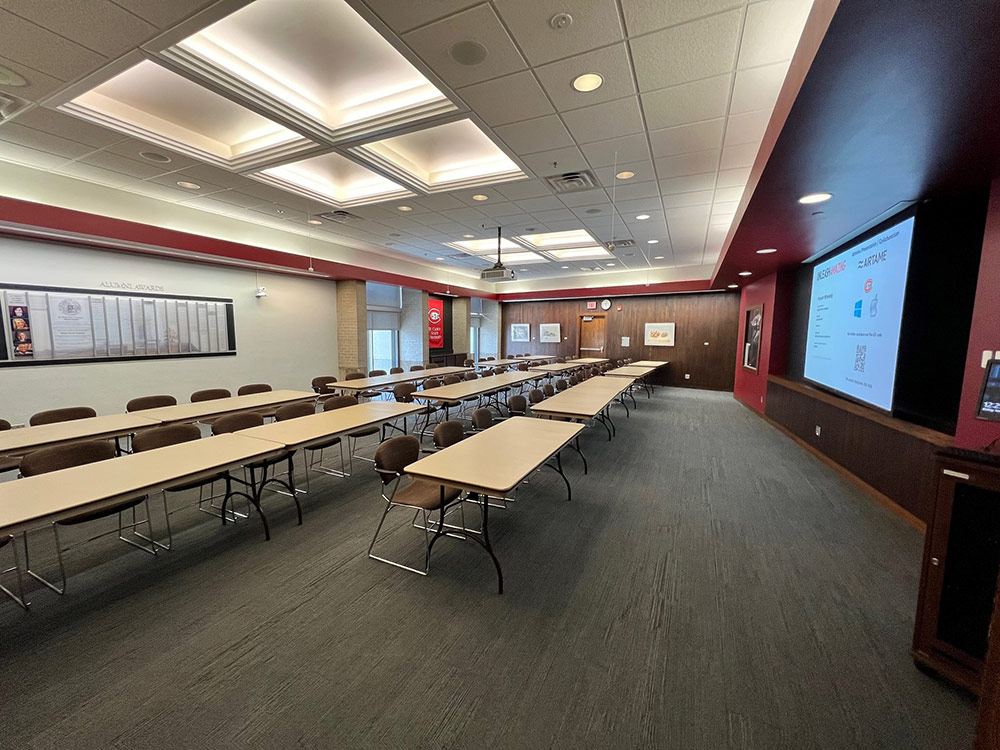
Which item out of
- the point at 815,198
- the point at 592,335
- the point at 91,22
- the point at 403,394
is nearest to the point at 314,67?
the point at 91,22

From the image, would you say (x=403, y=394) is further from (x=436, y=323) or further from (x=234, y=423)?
(x=436, y=323)

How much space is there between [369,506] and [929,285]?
553 cm

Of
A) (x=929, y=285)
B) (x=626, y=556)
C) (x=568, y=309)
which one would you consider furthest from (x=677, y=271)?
(x=626, y=556)

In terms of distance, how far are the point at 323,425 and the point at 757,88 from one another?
173 inches

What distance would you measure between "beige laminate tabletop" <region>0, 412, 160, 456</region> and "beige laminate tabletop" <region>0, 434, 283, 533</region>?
963 millimetres

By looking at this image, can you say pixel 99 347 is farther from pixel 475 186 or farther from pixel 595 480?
pixel 595 480

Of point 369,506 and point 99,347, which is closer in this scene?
point 369,506

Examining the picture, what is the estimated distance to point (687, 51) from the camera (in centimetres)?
251

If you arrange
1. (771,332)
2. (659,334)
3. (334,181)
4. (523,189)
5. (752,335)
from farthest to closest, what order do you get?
(659,334)
(752,335)
(771,332)
(334,181)
(523,189)

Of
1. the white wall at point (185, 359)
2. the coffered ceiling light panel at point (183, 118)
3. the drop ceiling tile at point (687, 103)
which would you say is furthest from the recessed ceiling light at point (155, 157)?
the drop ceiling tile at point (687, 103)

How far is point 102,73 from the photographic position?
2748 millimetres

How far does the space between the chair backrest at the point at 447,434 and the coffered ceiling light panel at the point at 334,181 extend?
3.36 m

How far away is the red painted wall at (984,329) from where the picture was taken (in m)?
2.71

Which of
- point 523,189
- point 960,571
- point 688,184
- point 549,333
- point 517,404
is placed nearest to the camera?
point 960,571
